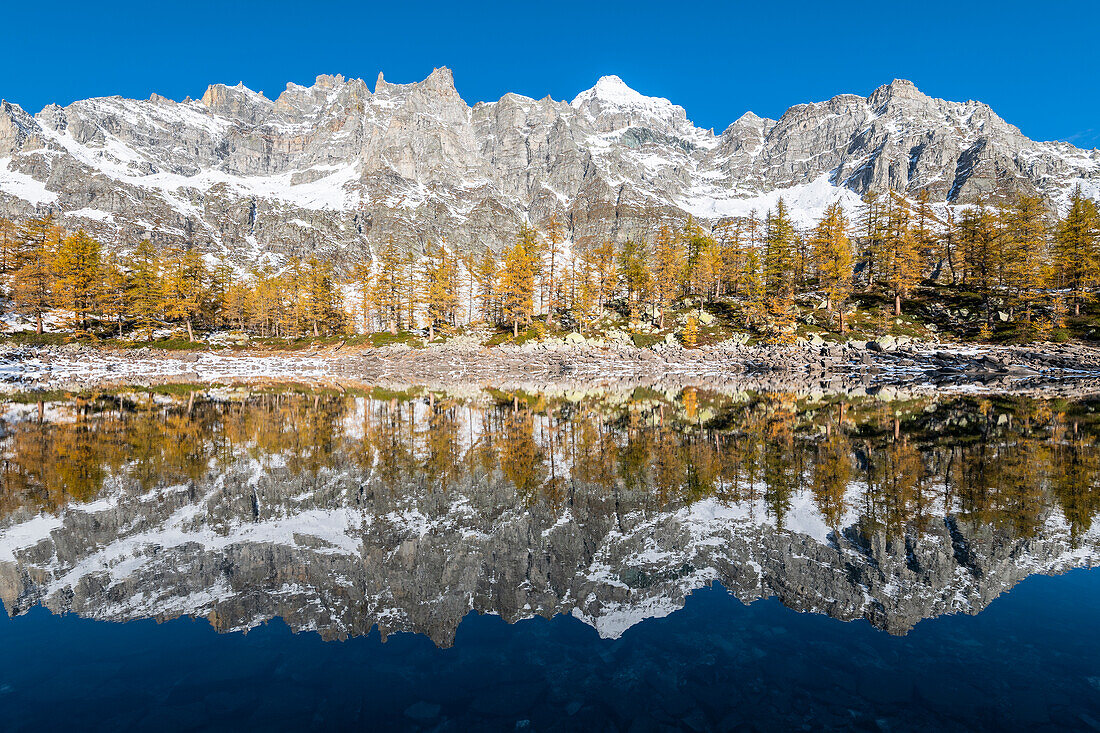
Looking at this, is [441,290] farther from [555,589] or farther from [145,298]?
[555,589]

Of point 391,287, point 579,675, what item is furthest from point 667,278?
point 579,675

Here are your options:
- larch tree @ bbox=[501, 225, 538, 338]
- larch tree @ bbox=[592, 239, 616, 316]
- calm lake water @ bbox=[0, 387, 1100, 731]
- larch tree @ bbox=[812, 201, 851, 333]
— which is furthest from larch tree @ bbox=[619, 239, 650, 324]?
calm lake water @ bbox=[0, 387, 1100, 731]

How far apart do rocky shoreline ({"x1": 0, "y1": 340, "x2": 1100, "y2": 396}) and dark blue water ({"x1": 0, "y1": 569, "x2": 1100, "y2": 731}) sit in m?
34.0

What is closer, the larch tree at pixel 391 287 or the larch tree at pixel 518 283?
the larch tree at pixel 518 283

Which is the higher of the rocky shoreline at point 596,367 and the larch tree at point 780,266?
the larch tree at point 780,266

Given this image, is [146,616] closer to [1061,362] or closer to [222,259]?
[1061,362]

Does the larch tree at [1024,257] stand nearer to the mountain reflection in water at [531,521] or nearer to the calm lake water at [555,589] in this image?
the mountain reflection in water at [531,521]

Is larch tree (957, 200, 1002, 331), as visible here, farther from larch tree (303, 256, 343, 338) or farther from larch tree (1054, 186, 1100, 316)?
larch tree (303, 256, 343, 338)

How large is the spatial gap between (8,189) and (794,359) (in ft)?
935

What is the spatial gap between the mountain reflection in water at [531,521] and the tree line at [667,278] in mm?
48334

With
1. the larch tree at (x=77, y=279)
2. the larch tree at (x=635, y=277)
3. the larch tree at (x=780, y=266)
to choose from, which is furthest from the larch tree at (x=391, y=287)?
the larch tree at (x=780, y=266)

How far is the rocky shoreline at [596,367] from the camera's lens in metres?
43.1

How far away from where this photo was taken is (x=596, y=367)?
61.0 metres

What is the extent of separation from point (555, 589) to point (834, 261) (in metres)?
68.6
